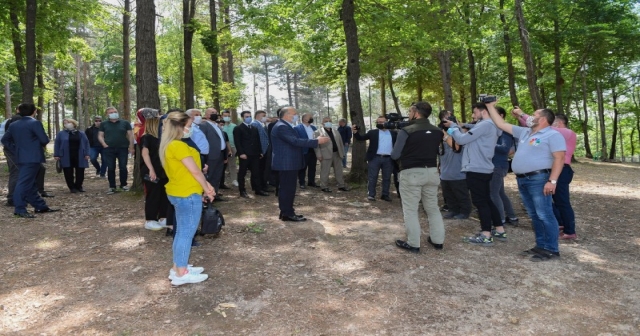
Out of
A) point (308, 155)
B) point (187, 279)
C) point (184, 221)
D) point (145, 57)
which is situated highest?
point (145, 57)

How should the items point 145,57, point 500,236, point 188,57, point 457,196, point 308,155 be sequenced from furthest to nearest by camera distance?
point 188,57 < point 308,155 < point 145,57 < point 457,196 < point 500,236

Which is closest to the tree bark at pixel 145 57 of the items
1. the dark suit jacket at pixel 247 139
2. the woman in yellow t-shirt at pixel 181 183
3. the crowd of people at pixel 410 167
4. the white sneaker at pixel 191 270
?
the crowd of people at pixel 410 167

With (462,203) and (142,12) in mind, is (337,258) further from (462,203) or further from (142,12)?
(142,12)

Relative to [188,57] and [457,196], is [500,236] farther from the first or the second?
[188,57]

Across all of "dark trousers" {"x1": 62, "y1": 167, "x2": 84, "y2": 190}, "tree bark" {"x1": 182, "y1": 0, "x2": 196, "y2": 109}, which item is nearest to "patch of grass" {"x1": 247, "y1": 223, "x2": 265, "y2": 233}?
"dark trousers" {"x1": 62, "y1": 167, "x2": 84, "y2": 190}

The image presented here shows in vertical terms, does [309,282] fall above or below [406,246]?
below

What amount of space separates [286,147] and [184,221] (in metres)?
2.86

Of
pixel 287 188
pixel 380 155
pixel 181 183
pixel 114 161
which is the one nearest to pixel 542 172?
pixel 287 188

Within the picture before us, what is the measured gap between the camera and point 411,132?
4.92 m

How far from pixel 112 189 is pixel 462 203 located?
7.46m

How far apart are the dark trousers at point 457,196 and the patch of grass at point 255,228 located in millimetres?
3427

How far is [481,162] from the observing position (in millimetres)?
5309

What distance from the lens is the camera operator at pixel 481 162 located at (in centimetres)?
529

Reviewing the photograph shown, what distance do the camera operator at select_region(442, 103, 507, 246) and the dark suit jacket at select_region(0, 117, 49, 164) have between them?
6643 mm
